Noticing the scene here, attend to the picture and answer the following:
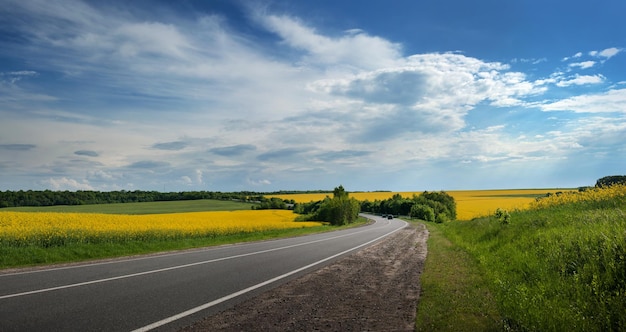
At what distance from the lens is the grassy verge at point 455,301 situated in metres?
6.66

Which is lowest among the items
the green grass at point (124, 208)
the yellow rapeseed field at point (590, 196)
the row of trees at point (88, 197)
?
the green grass at point (124, 208)

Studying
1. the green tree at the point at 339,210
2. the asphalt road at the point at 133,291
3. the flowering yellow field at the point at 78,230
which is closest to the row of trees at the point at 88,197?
the green tree at the point at 339,210

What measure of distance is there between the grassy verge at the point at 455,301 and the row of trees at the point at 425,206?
72.1m

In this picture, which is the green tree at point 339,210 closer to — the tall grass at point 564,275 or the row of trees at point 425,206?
the row of trees at point 425,206

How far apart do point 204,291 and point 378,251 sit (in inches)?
434

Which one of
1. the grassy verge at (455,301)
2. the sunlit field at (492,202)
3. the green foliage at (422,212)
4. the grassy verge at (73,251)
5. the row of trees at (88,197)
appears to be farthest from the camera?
the green foliage at (422,212)

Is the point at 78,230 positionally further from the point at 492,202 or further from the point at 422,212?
the point at 422,212

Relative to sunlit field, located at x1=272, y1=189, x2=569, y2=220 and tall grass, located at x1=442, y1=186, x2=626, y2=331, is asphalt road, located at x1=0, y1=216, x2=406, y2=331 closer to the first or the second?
tall grass, located at x1=442, y1=186, x2=626, y2=331

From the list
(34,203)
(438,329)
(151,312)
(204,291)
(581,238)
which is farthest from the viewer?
(34,203)

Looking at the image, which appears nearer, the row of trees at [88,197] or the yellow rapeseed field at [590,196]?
the yellow rapeseed field at [590,196]

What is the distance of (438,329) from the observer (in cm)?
642

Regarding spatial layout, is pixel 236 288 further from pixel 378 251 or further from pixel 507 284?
pixel 378 251

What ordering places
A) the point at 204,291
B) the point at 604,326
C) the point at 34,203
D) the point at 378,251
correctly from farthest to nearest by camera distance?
the point at 34,203 < the point at 378,251 < the point at 204,291 < the point at 604,326

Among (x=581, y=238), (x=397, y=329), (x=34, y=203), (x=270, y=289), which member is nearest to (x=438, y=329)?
(x=397, y=329)
